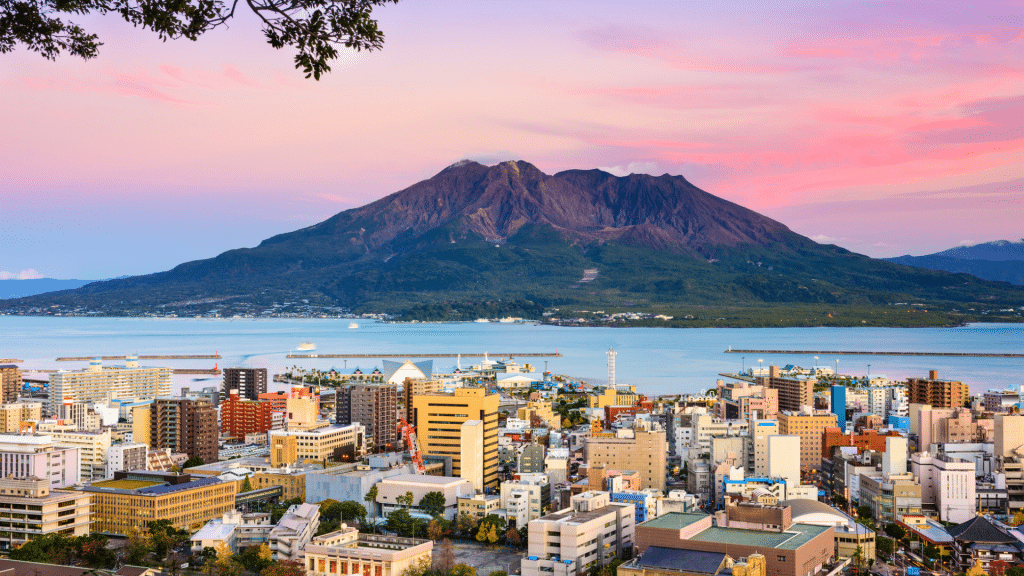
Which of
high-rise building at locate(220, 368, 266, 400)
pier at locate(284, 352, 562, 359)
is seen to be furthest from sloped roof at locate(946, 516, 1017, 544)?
pier at locate(284, 352, 562, 359)

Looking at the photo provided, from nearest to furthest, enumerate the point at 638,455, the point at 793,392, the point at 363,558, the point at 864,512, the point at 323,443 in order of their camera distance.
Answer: the point at 363,558
the point at 864,512
the point at 638,455
the point at 323,443
the point at 793,392

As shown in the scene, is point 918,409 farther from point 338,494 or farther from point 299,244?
point 299,244

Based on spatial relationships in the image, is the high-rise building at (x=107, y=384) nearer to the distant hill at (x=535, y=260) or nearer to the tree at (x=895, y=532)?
the tree at (x=895, y=532)

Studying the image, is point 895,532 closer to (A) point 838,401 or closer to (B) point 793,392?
(A) point 838,401

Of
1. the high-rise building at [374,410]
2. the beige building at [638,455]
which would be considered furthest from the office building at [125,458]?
the beige building at [638,455]

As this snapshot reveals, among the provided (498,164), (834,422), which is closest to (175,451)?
(834,422)

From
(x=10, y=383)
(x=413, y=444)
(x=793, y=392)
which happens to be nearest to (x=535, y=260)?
(x=10, y=383)
